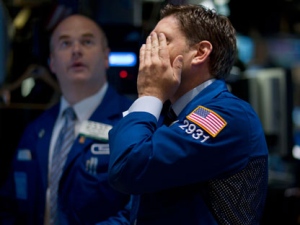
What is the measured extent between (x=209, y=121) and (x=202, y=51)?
0.82 ft

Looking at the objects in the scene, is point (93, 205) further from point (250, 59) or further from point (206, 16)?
point (250, 59)

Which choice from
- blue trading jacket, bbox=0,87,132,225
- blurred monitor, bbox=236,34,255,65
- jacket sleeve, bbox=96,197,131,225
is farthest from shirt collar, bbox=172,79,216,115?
blurred monitor, bbox=236,34,255,65

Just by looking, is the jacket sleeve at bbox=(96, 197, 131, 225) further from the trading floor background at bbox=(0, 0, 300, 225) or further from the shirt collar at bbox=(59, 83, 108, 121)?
the trading floor background at bbox=(0, 0, 300, 225)

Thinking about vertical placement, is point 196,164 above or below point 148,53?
below

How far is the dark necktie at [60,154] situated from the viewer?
2869 mm

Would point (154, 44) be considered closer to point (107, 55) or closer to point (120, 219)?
point (120, 219)

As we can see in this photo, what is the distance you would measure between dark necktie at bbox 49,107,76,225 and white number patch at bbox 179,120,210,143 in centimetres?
118

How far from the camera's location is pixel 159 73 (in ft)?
6.08

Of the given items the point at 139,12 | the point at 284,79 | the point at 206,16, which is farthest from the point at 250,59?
the point at 206,16

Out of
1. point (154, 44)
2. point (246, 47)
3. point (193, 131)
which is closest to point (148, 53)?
point (154, 44)

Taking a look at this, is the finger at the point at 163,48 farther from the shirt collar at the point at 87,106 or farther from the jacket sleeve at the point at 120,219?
the shirt collar at the point at 87,106

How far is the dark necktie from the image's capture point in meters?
2.87

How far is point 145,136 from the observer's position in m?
1.76

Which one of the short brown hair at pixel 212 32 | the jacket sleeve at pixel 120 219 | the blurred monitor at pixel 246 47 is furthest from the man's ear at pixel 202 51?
the blurred monitor at pixel 246 47
